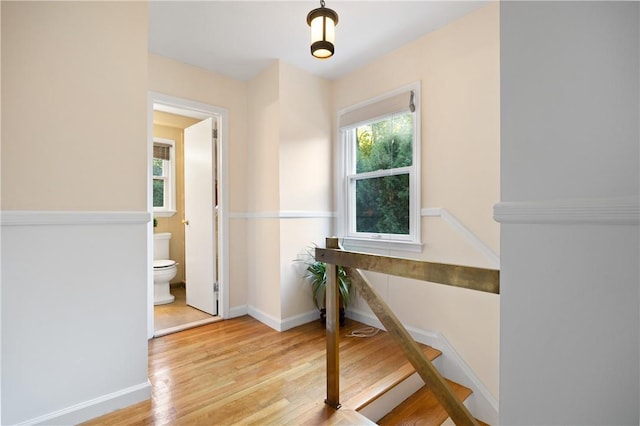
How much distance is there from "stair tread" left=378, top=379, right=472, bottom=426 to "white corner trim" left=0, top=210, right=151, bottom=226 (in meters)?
1.87

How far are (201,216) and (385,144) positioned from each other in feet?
6.69

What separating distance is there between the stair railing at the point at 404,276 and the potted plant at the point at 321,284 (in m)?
1.10

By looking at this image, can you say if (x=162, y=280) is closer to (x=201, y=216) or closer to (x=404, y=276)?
(x=201, y=216)

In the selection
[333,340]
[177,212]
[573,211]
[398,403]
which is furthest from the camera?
[177,212]

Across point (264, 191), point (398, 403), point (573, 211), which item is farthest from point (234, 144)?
point (573, 211)

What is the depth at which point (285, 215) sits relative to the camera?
2.75 meters

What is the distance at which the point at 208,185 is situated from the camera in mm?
3074

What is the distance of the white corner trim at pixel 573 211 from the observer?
2.04ft

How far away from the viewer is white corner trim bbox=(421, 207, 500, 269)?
1.95 m

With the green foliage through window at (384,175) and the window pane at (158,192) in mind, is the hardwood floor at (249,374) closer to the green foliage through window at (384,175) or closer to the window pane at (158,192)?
the green foliage through window at (384,175)

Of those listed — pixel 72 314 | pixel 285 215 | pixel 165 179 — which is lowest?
pixel 72 314

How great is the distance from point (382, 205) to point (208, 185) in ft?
5.85

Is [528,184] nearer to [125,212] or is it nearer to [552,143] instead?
[552,143]

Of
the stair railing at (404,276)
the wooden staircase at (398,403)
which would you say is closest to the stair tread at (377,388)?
the wooden staircase at (398,403)
